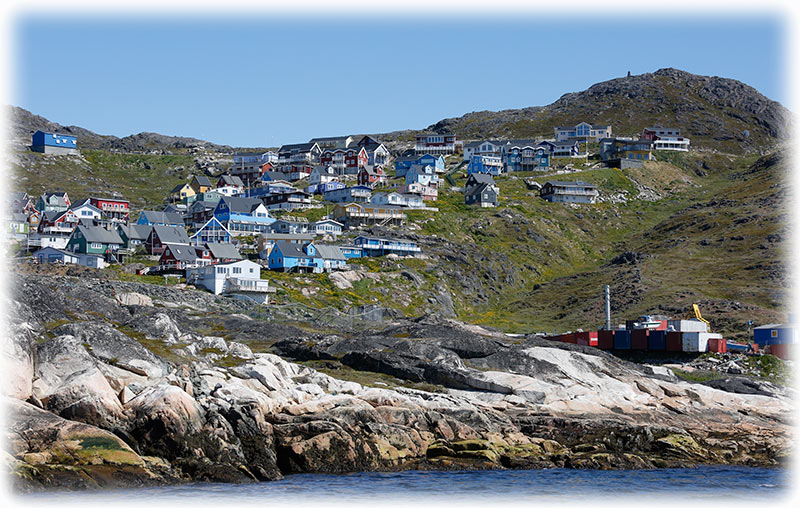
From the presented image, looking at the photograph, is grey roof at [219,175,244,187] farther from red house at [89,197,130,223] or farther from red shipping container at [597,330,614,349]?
red shipping container at [597,330,614,349]

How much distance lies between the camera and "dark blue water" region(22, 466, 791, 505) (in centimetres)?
3900

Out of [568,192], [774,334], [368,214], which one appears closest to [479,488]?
[774,334]

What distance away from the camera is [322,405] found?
51.8 meters

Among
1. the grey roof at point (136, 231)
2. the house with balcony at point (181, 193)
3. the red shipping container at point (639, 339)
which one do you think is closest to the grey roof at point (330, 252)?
the grey roof at point (136, 231)

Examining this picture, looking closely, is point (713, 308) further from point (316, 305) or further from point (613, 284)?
point (316, 305)

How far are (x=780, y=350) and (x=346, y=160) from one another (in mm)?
123167

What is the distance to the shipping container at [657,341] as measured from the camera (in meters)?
88.7

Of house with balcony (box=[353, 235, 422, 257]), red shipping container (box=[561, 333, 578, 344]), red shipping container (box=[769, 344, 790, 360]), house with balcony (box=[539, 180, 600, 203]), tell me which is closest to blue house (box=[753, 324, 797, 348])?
red shipping container (box=[769, 344, 790, 360])

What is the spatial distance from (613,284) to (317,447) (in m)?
80.4

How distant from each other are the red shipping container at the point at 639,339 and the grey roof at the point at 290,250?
4650 cm

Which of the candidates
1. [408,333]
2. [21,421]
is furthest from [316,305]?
[21,421]

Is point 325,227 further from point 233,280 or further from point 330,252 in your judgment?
point 233,280

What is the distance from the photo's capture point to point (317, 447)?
4731cm

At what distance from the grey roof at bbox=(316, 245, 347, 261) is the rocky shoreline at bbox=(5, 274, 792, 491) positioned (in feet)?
136
